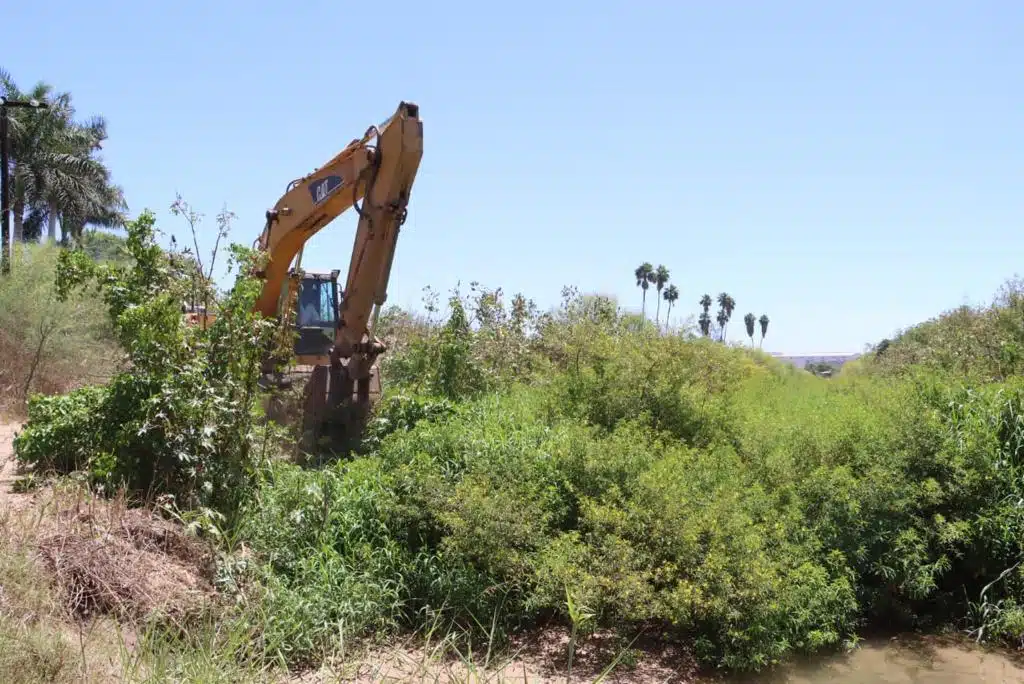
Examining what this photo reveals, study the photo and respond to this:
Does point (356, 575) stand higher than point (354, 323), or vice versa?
point (354, 323)

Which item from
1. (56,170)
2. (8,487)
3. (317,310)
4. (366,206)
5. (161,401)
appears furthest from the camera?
(56,170)

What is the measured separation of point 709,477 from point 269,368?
21.2ft

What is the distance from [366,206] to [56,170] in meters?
30.9

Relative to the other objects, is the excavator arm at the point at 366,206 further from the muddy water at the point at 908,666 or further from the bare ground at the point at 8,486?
the muddy water at the point at 908,666

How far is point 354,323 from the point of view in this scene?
34.8ft

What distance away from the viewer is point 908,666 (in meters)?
6.84

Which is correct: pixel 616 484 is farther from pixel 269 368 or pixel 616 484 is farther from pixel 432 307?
pixel 432 307

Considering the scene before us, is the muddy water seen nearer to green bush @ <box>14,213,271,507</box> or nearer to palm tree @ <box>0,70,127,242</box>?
green bush @ <box>14,213,271,507</box>

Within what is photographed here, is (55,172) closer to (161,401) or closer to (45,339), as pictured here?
(45,339)

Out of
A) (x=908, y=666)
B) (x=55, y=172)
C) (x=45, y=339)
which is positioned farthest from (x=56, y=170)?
(x=908, y=666)

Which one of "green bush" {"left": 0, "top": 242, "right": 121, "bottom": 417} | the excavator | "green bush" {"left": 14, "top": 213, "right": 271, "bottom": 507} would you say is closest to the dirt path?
"green bush" {"left": 14, "top": 213, "right": 271, "bottom": 507}

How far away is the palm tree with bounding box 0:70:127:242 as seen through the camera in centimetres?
3491

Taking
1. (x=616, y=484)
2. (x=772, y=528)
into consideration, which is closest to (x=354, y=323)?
(x=616, y=484)

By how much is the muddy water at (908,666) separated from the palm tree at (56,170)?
112 feet
